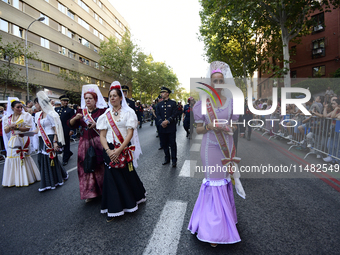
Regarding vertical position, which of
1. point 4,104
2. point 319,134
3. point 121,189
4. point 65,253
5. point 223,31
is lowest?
point 65,253

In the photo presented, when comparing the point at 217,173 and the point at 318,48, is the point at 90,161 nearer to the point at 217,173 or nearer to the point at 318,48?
the point at 217,173

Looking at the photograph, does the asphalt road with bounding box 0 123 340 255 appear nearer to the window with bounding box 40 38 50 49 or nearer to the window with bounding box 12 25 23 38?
the window with bounding box 12 25 23 38

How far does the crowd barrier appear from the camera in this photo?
245 inches

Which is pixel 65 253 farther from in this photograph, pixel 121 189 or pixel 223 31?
pixel 223 31

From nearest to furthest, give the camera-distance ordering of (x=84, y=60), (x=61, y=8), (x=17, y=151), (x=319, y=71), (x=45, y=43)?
(x=17, y=151) < (x=45, y=43) < (x=319, y=71) < (x=61, y=8) < (x=84, y=60)

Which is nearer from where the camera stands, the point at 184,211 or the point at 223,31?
the point at 184,211

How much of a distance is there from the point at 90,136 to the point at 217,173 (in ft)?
8.22

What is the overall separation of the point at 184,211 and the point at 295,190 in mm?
2425

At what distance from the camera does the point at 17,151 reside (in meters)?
5.29

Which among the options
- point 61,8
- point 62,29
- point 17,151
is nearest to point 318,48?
point 17,151

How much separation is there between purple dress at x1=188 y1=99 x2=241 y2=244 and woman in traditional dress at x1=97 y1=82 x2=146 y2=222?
3.79 feet

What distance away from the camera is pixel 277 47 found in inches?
1024

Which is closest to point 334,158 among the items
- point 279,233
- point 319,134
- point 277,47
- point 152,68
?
point 319,134

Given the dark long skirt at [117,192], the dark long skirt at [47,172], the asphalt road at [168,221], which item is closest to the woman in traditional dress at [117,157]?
the dark long skirt at [117,192]
